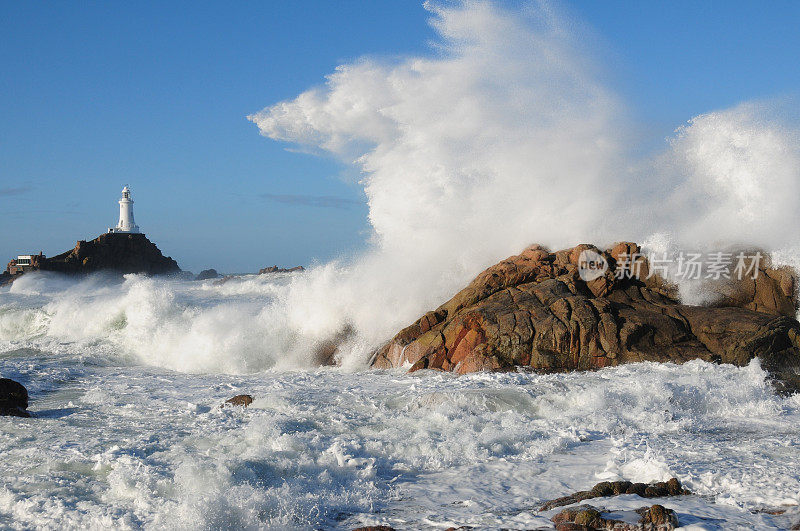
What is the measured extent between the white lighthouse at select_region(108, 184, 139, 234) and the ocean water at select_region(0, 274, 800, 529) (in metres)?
49.5

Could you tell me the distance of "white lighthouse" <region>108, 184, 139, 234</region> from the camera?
2217 inches

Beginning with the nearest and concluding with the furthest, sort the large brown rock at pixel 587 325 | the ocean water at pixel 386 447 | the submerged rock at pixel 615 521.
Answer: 1. the submerged rock at pixel 615 521
2. the ocean water at pixel 386 447
3. the large brown rock at pixel 587 325

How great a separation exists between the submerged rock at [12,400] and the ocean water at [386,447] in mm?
279

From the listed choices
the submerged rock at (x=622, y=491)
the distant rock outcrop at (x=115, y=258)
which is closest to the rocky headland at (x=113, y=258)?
the distant rock outcrop at (x=115, y=258)

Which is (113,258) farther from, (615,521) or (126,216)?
(615,521)

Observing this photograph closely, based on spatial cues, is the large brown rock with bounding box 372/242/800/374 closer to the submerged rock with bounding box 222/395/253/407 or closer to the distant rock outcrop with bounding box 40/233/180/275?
the submerged rock with bounding box 222/395/253/407

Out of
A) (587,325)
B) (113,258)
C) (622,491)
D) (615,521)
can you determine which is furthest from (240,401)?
(113,258)

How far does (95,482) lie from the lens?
204 inches

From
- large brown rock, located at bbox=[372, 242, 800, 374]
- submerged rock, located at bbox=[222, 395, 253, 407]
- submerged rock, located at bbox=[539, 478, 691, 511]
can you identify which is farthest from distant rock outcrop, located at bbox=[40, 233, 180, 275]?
submerged rock, located at bbox=[539, 478, 691, 511]

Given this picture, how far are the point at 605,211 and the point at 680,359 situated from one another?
4.76 metres

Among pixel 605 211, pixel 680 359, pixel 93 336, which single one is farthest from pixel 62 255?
pixel 680 359

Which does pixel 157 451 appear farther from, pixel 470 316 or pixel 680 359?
pixel 680 359

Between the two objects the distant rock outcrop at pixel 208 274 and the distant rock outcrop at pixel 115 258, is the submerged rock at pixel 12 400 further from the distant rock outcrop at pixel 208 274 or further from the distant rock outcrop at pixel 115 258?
the distant rock outcrop at pixel 208 274

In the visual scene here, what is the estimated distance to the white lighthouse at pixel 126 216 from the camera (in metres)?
56.3
